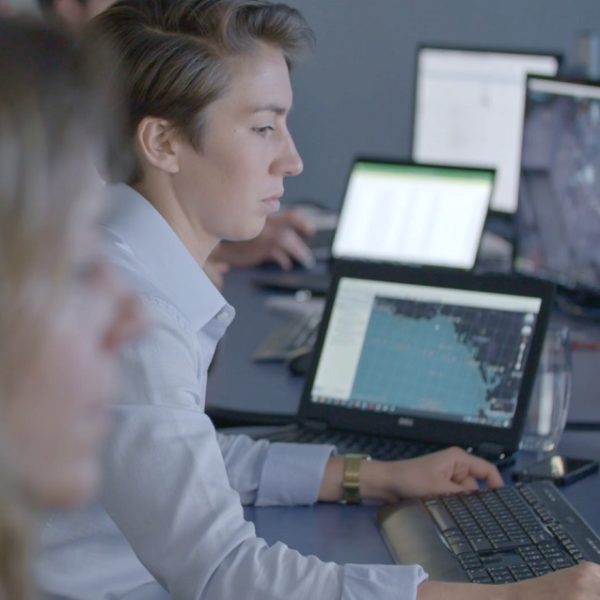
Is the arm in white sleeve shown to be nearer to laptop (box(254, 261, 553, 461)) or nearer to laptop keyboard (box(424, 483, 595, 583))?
laptop keyboard (box(424, 483, 595, 583))

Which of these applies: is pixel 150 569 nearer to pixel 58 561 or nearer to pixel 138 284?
pixel 58 561

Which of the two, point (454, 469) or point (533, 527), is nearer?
point (533, 527)

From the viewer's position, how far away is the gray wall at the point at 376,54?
4.51 meters

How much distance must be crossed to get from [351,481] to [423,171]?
1381 millimetres

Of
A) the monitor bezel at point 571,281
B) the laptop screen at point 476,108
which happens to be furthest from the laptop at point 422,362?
the laptop screen at point 476,108

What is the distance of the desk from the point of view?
1.60 m

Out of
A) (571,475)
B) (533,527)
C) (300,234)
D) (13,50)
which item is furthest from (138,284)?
(300,234)

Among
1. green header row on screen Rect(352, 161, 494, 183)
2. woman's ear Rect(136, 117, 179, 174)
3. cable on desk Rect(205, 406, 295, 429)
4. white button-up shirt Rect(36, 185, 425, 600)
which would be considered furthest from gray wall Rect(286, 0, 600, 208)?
white button-up shirt Rect(36, 185, 425, 600)

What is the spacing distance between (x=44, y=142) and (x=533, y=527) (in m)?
1.00

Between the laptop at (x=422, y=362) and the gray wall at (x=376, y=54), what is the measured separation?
2670mm

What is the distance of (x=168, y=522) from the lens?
130cm

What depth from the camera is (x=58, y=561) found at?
4.78 feet

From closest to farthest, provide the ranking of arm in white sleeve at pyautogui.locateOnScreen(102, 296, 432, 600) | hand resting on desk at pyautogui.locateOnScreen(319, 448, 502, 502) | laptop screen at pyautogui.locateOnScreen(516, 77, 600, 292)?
arm in white sleeve at pyautogui.locateOnScreen(102, 296, 432, 600), hand resting on desk at pyautogui.locateOnScreen(319, 448, 502, 502), laptop screen at pyautogui.locateOnScreen(516, 77, 600, 292)

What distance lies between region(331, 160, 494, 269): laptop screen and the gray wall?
1575 mm
